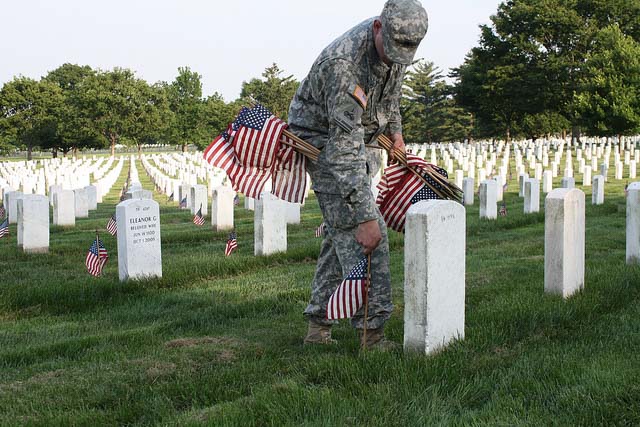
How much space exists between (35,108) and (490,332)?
76100mm

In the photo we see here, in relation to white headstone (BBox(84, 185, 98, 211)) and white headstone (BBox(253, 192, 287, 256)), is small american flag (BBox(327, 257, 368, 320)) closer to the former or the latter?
white headstone (BBox(253, 192, 287, 256))

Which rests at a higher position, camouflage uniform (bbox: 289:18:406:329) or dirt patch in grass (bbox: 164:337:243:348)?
camouflage uniform (bbox: 289:18:406:329)

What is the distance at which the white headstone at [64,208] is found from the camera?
1417cm

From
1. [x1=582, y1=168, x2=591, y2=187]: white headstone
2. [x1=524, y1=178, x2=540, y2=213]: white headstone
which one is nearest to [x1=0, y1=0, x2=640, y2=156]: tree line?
[x1=582, y1=168, x2=591, y2=187]: white headstone

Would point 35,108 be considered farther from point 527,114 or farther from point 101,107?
point 527,114

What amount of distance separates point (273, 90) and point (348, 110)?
84891 mm

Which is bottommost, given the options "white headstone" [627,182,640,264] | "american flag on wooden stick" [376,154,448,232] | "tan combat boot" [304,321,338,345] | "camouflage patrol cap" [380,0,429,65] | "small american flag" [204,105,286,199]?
"tan combat boot" [304,321,338,345]

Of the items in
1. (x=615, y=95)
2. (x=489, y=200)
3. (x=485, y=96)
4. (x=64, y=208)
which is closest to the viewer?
(x=489, y=200)

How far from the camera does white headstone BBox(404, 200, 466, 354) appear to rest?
416 centimetres

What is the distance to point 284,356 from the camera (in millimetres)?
4555

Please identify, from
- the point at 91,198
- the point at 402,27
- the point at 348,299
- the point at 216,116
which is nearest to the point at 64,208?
the point at 91,198

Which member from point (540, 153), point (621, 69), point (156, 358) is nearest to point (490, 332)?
point (156, 358)

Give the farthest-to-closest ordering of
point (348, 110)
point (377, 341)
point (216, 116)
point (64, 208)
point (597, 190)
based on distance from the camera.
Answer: point (216, 116), point (597, 190), point (64, 208), point (377, 341), point (348, 110)

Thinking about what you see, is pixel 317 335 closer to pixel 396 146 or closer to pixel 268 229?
pixel 396 146
